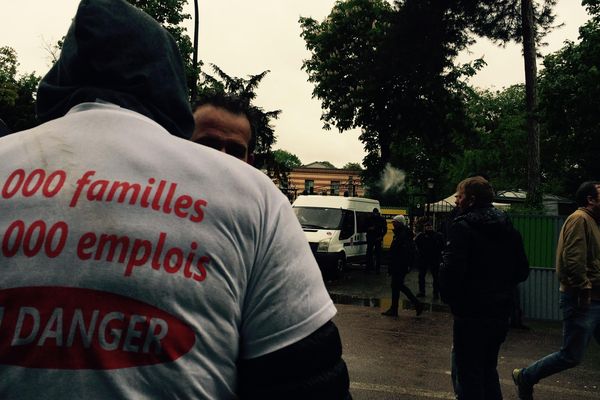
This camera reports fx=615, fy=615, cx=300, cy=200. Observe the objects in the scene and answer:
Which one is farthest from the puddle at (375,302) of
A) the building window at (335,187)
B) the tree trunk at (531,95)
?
the building window at (335,187)

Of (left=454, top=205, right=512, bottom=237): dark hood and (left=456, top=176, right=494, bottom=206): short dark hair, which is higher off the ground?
(left=456, top=176, right=494, bottom=206): short dark hair

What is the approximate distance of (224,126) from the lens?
3.04 meters

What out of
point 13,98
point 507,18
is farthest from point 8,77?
point 507,18

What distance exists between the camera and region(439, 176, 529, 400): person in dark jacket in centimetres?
444

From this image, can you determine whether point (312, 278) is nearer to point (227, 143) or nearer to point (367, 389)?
point (227, 143)

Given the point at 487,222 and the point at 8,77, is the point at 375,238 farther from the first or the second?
the point at 8,77

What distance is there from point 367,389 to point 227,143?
147 inches

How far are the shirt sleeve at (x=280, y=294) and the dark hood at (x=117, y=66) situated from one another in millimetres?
332

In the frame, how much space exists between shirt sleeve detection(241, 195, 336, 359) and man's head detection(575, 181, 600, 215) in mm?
5098

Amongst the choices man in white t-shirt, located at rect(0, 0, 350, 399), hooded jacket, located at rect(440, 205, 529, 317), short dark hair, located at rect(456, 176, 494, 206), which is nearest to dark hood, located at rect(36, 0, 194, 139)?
man in white t-shirt, located at rect(0, 0, 350, 399)

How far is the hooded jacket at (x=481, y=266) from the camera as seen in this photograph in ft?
14.6

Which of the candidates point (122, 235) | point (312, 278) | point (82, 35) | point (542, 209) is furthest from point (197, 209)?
point (542, 209)

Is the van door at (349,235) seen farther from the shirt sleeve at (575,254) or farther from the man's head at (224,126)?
the man's head at (224,126)

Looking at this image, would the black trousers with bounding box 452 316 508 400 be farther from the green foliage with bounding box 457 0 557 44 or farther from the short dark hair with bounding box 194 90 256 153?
the green foliage with bounding box 457 0 557 44
